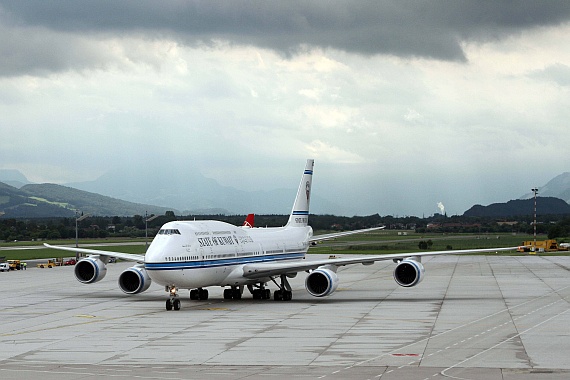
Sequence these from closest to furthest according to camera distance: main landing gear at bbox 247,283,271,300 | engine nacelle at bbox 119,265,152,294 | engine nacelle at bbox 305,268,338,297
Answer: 1. engine nacelle at bbox 305,268,338,297
2. engine nacelle at bbox 119,265,152,294
3. main landing gear at bbox 247,283,271,300

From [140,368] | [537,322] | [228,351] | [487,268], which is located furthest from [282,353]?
[487,268]

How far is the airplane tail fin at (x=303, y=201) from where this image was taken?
59.0 metres

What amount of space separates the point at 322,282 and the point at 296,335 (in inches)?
528

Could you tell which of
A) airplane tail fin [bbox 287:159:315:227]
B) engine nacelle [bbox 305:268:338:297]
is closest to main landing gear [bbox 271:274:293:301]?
engine nacelle [bbox 305:268:338:297]

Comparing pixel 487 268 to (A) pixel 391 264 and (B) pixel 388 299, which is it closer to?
(A) pixel 391 264

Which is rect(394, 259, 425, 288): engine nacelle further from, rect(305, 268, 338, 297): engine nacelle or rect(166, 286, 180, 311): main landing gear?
rect(166, 286, 180, 311): main landing gear

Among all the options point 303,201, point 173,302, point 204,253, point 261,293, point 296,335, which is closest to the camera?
point 296,335

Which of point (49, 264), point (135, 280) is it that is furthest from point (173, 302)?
point (49, 264)

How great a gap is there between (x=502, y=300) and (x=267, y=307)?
1273 centimetres

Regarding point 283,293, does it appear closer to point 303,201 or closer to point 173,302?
point 173,302

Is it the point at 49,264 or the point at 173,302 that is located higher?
the point at 49,264

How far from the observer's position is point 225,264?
4541 cm

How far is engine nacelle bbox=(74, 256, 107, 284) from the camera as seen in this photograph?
52.3 metres

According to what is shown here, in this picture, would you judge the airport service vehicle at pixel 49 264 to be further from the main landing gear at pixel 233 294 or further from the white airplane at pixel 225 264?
the main landing gear at pixel 233 294
